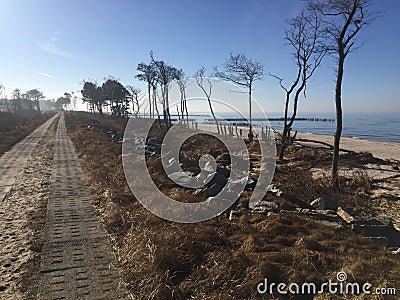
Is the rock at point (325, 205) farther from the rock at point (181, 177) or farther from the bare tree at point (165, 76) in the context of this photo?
the bare tree at point (165, 76)

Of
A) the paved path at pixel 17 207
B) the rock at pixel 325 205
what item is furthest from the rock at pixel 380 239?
the paved path at pixel 17 207

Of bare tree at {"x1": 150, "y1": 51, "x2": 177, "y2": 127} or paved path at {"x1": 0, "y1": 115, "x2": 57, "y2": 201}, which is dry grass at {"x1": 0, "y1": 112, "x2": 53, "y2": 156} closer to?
paved path at {"x1": 0, "y1": 115, "x2": 57, "y2": 201}

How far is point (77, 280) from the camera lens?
450 cm

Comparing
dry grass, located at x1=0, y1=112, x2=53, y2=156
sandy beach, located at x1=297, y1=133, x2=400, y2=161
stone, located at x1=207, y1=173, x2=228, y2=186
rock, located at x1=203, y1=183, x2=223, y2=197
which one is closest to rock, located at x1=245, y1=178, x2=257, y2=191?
stone, located at x1=207, y1=173, x2=228, y2=186

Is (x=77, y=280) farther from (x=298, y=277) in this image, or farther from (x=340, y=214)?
(x=340, y=214)

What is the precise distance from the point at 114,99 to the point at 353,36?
179ft

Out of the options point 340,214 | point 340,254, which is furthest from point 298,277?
point 340,214

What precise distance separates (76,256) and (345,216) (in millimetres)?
5325

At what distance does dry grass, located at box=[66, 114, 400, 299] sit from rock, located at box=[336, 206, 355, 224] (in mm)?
400

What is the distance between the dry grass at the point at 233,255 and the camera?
13.5ft

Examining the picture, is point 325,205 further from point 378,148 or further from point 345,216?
point 378,148

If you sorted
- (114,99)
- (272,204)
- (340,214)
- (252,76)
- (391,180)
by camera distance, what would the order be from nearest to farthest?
(340,214), (272,204), (391,180), (252,76), (114,99)

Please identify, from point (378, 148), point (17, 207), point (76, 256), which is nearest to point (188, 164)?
point (17, 207)

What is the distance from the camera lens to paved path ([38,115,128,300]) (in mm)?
4238
